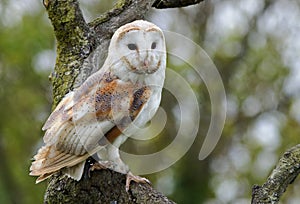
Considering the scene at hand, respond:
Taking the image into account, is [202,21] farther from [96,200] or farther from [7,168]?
[96,200]

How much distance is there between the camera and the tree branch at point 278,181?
87.9 inches

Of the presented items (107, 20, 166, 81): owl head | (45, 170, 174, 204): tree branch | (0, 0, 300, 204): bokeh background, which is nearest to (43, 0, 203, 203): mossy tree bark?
(45, 170, 174, 204): tree branch

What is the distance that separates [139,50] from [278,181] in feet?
1.88

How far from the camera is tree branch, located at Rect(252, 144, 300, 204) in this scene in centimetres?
223

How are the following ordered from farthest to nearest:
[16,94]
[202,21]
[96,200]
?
[16,94] < [202,21] < [96,200]

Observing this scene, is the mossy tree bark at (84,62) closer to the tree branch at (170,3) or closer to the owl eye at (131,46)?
the tree branch at (170,3)

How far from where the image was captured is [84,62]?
2557mm

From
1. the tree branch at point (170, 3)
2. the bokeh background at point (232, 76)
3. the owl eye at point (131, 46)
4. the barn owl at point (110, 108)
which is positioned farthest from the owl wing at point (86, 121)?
the bokeh background at point (232, 76)

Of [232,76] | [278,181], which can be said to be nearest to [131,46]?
[278,181]

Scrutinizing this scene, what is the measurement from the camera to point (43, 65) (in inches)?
277

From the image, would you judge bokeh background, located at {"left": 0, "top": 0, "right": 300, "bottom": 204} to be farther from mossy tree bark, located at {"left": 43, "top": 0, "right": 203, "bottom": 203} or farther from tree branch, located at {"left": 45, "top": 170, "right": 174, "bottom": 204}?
tree branch, located at {"left": 45, "top": 170, "right": 174, "bottom": 204}

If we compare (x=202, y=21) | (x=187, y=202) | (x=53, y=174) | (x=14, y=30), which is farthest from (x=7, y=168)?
(x=53, y=174)

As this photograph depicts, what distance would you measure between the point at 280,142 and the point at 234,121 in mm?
474

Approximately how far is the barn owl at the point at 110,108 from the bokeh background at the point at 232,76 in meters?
3.92
